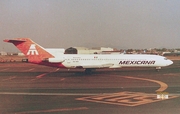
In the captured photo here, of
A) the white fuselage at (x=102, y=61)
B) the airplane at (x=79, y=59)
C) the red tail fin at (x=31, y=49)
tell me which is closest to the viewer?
the red tail fin at (x=31, y=49)

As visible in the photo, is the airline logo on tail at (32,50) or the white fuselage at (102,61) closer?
the airline logo on tail at (32,50)

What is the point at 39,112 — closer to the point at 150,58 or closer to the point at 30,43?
the point at 30,43

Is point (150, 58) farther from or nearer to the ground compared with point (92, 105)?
farther from the ground

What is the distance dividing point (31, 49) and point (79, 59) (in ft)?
25.4

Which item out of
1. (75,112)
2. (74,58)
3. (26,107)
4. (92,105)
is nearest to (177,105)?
(92,105)

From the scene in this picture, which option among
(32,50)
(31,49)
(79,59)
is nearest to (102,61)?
(79,59)

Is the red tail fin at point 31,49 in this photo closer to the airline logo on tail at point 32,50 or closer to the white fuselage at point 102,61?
the airline logo on tail at point 32,50

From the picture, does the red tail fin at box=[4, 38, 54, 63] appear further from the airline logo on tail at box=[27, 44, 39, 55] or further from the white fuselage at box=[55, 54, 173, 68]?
the white fuselage at box=[55, 54, 173, 68]

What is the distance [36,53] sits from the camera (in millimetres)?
35375

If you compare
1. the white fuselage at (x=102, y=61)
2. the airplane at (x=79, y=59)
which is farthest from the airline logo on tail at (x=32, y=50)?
the white fuselage at (x=102, y=61)

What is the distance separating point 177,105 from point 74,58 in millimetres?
24570

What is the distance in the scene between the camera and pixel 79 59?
3662cm

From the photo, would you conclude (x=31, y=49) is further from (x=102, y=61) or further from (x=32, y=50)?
(x=102, y=61)

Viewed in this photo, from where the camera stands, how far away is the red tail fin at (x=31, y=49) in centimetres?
3506
